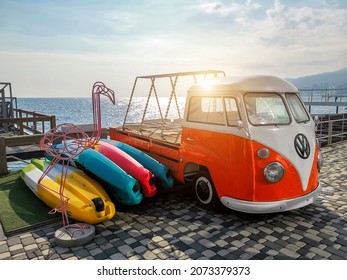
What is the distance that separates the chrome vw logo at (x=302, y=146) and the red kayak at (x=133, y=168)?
8.82ft

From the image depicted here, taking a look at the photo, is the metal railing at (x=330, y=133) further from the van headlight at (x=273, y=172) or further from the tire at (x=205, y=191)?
the tire at (x=205, y=191)

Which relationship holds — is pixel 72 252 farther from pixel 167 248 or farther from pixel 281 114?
pixel 281 114

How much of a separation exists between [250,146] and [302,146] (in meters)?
1.06

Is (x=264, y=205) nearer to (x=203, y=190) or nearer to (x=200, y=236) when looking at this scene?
(x=200, y=236)

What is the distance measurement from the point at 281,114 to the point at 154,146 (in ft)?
9.69

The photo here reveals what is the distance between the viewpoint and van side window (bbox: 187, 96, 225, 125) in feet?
17.5

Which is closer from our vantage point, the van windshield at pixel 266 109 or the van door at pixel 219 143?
the van door at pixel 219 143

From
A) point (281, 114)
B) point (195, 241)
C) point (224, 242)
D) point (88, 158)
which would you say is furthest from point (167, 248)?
point (281, 114)

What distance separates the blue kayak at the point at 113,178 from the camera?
5344 mm

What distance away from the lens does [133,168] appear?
582 centimetres

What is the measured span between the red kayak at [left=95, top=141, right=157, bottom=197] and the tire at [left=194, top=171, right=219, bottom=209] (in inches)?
34.2

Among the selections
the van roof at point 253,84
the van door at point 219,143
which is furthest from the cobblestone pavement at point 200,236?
the van roof at point 253,84

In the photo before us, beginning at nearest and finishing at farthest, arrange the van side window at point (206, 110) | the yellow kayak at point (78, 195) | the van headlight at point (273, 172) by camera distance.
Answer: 1. the van headlight at point (273, 172)
2. the yellow kayak at point (78, 195)
3. the van side window at point (206, 110)

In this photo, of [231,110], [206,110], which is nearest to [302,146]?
[231,110]
